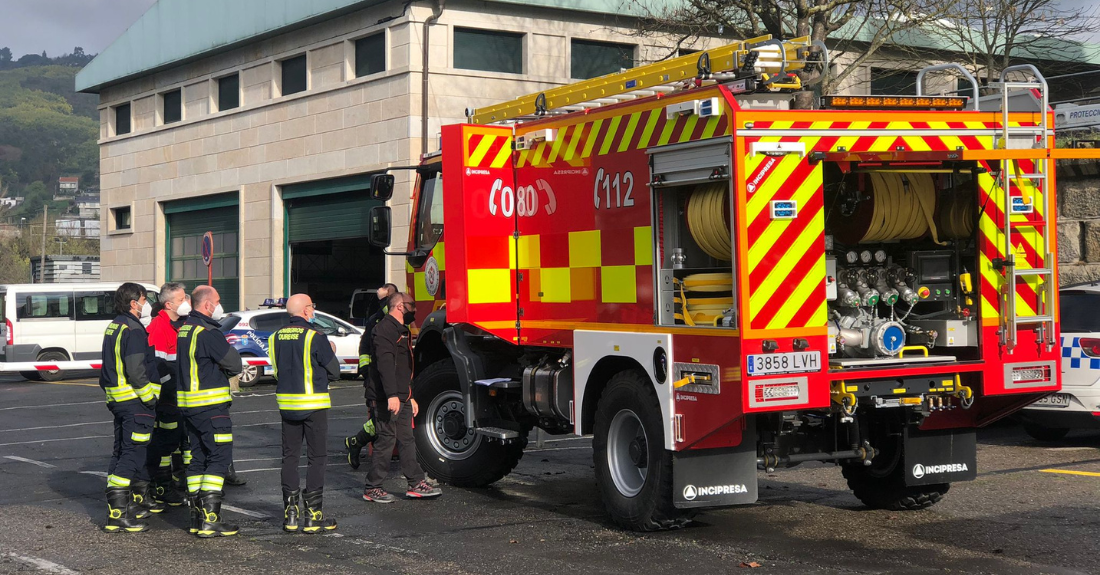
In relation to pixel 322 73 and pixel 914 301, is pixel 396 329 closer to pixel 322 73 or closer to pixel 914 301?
pixel 914 301

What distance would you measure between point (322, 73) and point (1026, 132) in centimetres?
2302

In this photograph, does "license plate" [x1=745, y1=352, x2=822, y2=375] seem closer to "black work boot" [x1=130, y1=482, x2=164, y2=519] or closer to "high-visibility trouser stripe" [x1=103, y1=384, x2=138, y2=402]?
"high-visibility trouser stripe" [x1=103, y1=384, x2=138, y2=402]

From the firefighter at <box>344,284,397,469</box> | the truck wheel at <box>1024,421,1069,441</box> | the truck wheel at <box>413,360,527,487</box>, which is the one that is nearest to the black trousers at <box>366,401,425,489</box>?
the firefighter at <box>344,284,397,469</box>

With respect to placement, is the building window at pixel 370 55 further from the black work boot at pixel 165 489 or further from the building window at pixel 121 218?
the black work boot at pixel 165 489

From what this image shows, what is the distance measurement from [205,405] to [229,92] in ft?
85.0

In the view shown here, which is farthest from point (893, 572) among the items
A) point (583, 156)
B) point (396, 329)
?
point (396, 329)

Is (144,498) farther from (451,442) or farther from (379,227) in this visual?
(379,227)

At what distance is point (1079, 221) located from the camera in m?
17.2

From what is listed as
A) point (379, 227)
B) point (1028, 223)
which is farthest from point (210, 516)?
point (1028, 223)

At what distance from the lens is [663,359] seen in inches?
298

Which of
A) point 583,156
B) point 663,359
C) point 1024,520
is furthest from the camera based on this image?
point 583,156

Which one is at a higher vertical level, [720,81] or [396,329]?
[720,81]

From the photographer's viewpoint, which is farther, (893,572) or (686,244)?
(686,244)

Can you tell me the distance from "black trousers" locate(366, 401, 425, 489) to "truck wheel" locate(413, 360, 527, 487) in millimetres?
544
